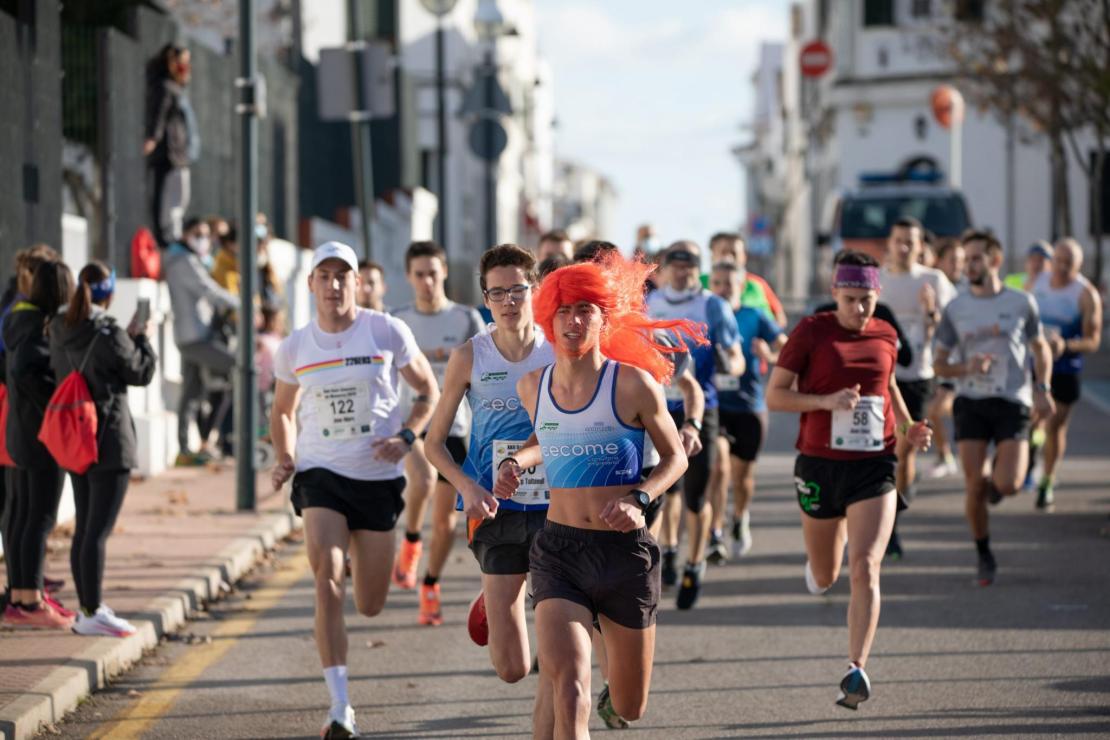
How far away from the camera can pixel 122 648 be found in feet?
29.3

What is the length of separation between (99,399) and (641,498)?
384 centimetres

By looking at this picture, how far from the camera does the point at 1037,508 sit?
15195 millimetres

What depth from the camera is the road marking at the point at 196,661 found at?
7.82 meters

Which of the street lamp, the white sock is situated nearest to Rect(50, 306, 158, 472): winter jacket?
the white sock

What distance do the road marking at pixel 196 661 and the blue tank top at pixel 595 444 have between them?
2.31m

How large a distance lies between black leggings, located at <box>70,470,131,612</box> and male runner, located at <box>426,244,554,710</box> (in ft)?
7.97

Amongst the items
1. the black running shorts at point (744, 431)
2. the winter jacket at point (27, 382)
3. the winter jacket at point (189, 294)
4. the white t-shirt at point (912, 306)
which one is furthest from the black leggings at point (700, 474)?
the winter jacket at point (189, 294)

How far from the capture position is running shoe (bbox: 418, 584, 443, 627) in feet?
33.7

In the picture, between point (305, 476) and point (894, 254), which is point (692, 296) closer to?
point (894, 254)

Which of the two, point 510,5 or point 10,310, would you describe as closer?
point 10,310

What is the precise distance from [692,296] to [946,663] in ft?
9.67

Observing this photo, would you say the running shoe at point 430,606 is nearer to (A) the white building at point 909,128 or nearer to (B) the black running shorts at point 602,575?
(B) the black running shorts at point 602,575

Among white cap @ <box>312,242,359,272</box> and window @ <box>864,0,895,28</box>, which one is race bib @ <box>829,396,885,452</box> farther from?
window @ <box>864,0,895,28</box>

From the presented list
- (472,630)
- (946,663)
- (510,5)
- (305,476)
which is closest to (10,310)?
(305,476)
